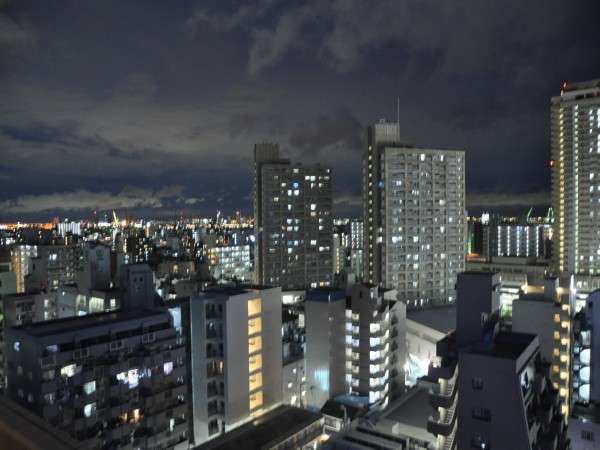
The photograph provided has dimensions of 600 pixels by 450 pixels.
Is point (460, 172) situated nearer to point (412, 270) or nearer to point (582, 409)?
point (412, 270)

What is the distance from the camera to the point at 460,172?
31219 millimetres

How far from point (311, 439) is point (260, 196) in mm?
26465

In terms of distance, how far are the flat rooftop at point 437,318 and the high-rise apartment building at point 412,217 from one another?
3.92 m

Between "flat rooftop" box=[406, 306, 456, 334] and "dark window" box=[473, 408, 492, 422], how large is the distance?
43.2 feet

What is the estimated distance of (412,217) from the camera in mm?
29844

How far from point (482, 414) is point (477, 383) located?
1.72 feet

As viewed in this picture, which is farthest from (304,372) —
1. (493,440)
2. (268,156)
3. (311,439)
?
(268,156)

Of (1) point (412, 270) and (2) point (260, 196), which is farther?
(2) point (260, 196)

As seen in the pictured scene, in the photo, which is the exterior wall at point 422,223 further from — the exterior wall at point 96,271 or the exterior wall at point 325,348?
the exterior wall at point 96,271

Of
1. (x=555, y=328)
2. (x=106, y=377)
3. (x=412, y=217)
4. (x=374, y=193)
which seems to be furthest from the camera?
(x=374, y=193)

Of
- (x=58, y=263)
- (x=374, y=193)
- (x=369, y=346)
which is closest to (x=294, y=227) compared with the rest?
(x=374, y=193)

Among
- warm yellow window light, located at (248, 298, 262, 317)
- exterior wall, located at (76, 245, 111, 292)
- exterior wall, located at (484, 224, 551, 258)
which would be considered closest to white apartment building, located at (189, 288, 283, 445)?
warm yellow window light, located at (248, 298, 262, 317)

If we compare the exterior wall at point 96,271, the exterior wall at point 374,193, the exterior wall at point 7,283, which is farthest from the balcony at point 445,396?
the exterior wall at point 7,283

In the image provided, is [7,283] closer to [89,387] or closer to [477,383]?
[89,387]
